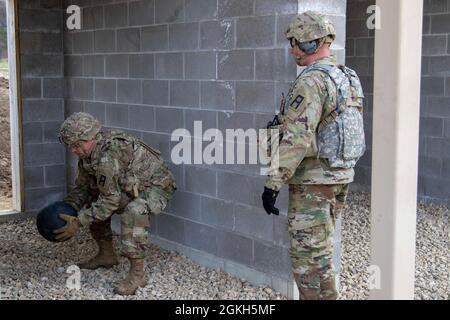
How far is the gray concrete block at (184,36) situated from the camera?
4586 mm

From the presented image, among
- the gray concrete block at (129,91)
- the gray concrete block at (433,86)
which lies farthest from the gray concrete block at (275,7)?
the gray concrete block at (433,86)

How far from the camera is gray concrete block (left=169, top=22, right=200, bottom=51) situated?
459 centimetres

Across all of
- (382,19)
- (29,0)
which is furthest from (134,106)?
(382,19)

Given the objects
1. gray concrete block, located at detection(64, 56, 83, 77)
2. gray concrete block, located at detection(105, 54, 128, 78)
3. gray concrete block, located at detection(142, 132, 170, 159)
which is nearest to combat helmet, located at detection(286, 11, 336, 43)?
gray concrete block, located at detection(142, 132, 170, 159)

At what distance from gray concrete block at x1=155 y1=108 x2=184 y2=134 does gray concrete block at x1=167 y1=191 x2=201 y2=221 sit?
53 centimetres

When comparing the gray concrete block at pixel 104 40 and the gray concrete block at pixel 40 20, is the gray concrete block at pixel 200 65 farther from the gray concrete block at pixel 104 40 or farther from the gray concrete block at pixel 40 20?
the gray concrete block at pixel 40 20

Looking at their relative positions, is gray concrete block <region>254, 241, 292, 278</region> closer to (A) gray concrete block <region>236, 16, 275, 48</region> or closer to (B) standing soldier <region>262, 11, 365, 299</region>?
(B) standing soldier <region>262, 11, 365, 299</region>

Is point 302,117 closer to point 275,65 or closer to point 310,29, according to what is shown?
point 310,29

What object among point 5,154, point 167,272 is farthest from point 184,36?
point 5,154

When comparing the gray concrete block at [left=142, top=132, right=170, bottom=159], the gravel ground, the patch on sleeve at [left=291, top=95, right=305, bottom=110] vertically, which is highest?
the patch on sleeve at [left=291, top=95, right=305, bottom=110]

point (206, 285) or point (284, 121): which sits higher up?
point (284, 121)

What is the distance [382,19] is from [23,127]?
4402 millimetres
